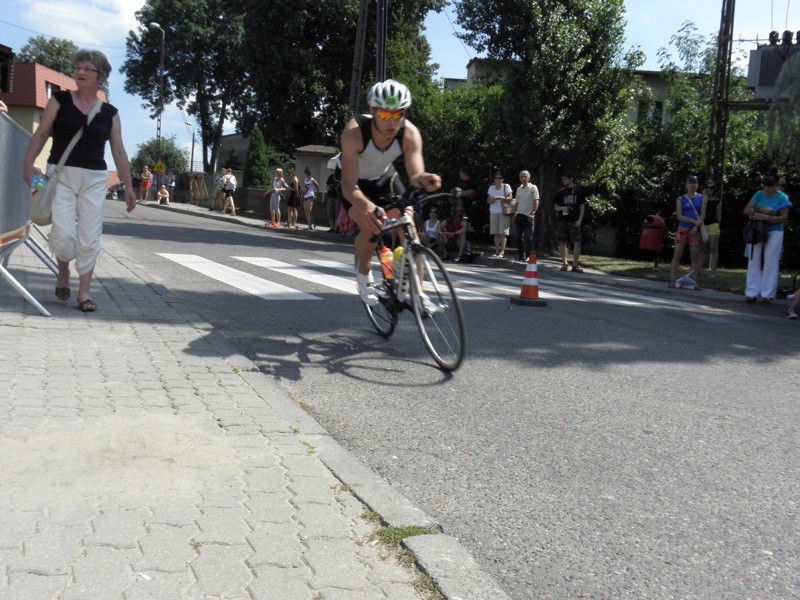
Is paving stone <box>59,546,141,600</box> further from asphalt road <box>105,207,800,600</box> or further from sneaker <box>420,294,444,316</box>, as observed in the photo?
sneaker <box>420,294,444,316</box>

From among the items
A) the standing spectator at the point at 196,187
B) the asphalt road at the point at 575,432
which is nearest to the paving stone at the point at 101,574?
the asphalt road at the point at 575,432

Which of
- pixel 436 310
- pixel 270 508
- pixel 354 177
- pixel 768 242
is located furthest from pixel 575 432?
pixel 768 242

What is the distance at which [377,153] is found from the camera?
6441mm

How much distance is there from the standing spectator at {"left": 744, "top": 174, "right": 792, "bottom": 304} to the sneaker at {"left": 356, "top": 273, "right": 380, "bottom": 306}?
799 centimetres

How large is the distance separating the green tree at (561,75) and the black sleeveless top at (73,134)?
14.9 m

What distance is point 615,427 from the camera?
4.95 m

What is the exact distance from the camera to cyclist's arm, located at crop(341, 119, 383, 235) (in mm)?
6262

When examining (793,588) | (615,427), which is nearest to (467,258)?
(615,427)

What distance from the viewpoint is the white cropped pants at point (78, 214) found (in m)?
6.94

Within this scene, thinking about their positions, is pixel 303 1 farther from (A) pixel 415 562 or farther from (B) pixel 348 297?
(A) pixel 415 562

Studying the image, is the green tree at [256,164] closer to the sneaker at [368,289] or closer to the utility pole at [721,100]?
the utility pole at [721,100]

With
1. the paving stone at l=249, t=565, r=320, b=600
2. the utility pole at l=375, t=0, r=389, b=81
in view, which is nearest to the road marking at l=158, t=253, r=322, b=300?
the paving stone at l=249, t=565, r=320, b=600

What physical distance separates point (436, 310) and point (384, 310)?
1.06 meters

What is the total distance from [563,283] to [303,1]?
3364 centimetres
